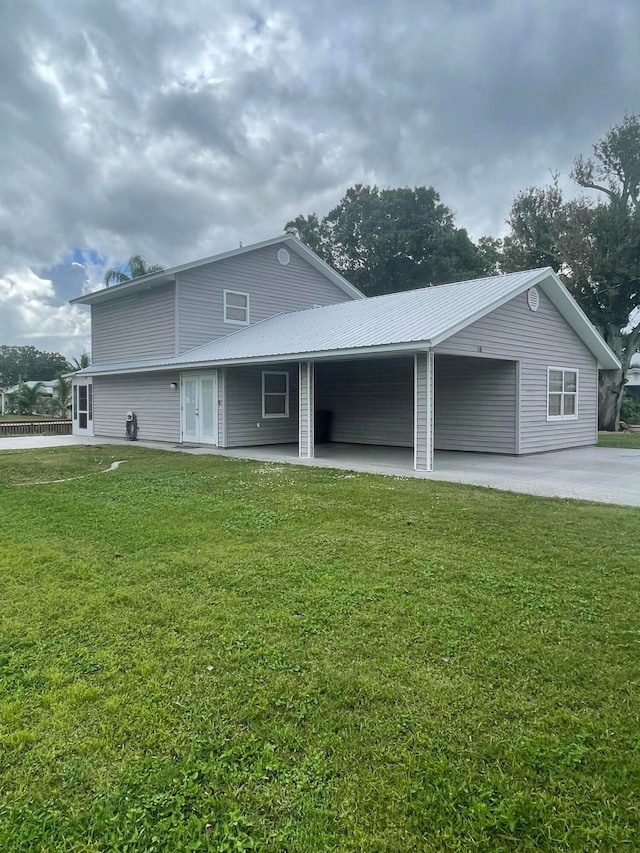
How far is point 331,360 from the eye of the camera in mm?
12344

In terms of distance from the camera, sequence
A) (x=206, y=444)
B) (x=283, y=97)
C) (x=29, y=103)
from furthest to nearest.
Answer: (x=283, y=97) < (x=206, y=444) < (x=29, y=103)

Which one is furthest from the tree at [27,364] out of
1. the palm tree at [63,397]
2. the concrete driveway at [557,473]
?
the concrete driveway at [557,473]

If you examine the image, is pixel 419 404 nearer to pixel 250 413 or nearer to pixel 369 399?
pixel 369 399

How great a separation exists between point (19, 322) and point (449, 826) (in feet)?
114

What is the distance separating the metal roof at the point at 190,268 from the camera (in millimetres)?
16391

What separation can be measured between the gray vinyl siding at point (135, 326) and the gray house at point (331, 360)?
0.21 feet

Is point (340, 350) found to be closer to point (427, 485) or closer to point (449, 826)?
point (427, 485)

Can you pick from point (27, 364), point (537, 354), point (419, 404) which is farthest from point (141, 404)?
point (27, 364)

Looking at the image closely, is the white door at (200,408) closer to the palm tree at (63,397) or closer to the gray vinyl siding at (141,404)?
the gray vinyl siding at (141,404)

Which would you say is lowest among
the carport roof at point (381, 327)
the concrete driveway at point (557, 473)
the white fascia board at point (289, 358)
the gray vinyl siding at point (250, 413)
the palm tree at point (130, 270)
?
the concrete driveway at point (557, 473)

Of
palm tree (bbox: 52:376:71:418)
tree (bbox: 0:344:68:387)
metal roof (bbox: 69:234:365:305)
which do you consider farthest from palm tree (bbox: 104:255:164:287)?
tree (bbox: 0:344:68:387)

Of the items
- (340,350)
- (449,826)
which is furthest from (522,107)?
(449,826)

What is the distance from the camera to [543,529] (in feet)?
19.1

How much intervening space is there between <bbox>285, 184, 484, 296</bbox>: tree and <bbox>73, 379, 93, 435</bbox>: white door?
18.4 m
